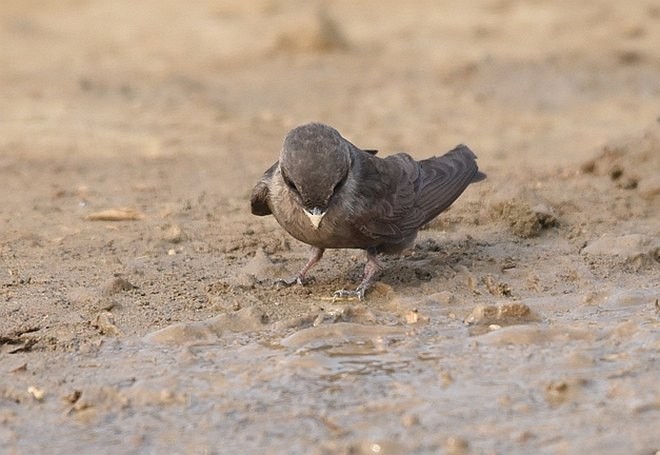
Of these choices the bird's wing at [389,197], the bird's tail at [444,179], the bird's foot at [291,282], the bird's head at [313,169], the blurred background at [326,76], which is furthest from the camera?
the blurred background at [326,76]

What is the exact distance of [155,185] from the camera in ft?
28.4

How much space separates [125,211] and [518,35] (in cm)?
709

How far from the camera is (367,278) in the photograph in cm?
627

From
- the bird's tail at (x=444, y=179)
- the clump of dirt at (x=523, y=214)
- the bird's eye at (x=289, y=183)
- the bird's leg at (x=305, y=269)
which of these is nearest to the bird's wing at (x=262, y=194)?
the bird's eye at (x=289, y=183)

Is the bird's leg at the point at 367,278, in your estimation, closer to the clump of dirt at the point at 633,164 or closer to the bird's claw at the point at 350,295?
the bird's claw at the point at 350,295

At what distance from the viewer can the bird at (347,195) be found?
→ 579 cm

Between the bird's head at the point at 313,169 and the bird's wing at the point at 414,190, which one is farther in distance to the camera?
the bird's wing at the point at 414,190

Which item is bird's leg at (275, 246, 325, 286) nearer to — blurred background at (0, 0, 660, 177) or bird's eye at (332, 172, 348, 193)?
bird's eye at (332, 172, 348, 193)

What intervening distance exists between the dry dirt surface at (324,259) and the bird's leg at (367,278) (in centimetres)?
8

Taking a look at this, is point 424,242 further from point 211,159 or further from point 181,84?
point 181,84

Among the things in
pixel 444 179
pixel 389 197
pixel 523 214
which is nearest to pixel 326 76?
pixel 523 214

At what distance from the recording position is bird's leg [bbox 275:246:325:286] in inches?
254

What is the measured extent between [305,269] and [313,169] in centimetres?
90

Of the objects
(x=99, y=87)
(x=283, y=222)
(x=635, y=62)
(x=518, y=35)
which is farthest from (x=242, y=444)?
(x=518, y=35)
